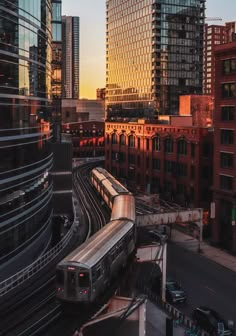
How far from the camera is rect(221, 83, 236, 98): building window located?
2383 inches

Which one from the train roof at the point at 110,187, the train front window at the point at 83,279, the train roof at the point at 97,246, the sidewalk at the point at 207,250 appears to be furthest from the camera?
the train roof at the point at 110,187

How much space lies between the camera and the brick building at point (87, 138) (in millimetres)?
154500

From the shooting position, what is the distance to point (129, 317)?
3303 cm

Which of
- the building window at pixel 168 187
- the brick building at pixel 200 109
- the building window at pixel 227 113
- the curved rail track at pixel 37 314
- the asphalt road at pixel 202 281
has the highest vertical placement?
the brick building at pixel 200 109

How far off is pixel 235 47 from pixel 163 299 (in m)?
31.4

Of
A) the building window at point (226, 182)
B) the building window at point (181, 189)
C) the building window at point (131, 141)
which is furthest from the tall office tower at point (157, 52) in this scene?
the building window at point (226, 182)

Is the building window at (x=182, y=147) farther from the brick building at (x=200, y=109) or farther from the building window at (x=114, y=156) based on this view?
the building window at (x=114, y=156)

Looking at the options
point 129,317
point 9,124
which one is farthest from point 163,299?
point 9,124

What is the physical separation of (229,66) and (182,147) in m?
20.0

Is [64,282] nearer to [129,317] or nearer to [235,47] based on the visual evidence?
[129,317]

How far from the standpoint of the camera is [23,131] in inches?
1607

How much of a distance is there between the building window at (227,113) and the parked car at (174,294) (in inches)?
935

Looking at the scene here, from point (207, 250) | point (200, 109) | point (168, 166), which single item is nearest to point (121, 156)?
point (200, 109)

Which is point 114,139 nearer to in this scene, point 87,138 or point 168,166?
point 168,166
